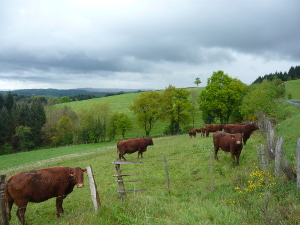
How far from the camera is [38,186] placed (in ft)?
24.8

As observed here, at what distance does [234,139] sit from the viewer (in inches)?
534

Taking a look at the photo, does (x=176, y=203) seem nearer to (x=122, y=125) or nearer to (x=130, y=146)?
(x=130, y=146)

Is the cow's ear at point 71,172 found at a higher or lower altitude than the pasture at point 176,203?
higher

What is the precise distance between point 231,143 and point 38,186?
10534 millimetres

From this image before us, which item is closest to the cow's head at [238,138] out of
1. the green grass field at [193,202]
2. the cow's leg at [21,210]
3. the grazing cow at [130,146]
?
the green grass field at [193,202]

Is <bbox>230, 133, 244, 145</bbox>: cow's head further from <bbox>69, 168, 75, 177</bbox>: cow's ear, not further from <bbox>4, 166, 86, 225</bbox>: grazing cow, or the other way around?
<bbox>69, 168, 75, 177</bbox>: cow's ear

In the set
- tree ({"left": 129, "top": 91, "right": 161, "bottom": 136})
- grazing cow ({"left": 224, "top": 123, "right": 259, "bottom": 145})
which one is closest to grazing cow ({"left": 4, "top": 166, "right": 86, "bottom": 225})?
grazing cow ({"left": 224, "top": 123, "right": 259, "bottom": 145})

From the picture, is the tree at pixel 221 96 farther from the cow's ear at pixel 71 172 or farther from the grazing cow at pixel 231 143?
the cow's ear at pixel 71 172

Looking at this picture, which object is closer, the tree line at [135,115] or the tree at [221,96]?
the tree at [221,96]

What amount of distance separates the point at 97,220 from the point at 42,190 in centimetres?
262

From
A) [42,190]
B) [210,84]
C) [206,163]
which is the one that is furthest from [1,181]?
[210,84]

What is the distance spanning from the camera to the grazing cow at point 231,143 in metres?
13.2

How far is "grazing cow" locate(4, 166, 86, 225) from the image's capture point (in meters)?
7.20

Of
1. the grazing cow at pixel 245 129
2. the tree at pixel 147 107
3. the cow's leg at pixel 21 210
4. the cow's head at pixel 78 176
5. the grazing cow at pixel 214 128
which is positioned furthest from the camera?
the tree at pixel 147 107
